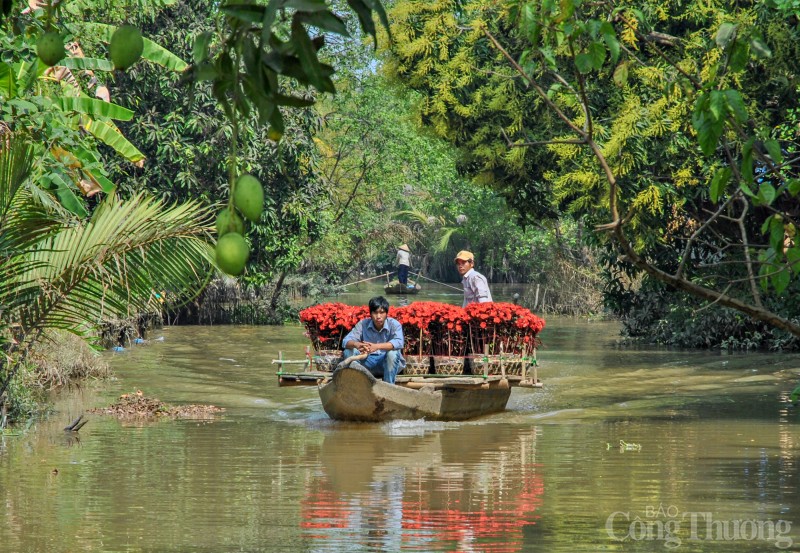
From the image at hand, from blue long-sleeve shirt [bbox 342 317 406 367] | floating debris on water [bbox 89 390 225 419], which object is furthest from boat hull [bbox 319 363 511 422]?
floating debris on water [bbox 89 390 225 419]

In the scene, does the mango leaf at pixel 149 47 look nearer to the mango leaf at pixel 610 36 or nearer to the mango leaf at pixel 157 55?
the mango leaf at pixel 157 55

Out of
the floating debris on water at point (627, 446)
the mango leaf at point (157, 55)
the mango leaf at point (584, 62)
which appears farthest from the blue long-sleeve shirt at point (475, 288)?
the mango leaf at point (584, 62)

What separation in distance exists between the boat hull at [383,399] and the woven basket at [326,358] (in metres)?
0.84

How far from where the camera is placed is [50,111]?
11086 millimetres

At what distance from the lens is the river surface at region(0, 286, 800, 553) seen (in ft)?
26.9

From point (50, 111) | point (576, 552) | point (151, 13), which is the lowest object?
point (576, 552)

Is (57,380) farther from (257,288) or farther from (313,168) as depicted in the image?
(257,288)

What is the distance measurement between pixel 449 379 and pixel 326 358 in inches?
73.5

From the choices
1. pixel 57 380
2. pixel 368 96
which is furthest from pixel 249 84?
pixel 368 96

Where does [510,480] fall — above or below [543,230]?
below

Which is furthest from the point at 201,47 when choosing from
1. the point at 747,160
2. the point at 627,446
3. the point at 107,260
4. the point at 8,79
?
the point at 627,446

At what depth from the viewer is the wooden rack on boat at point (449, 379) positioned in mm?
14492

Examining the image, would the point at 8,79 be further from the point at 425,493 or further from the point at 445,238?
the point at 445,238

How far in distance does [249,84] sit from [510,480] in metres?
8.54
